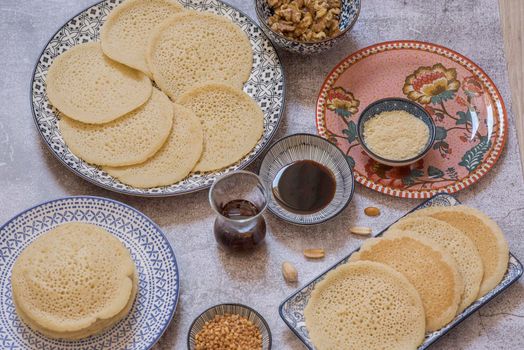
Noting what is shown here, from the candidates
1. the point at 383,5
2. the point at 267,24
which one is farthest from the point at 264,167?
the point at 383,5

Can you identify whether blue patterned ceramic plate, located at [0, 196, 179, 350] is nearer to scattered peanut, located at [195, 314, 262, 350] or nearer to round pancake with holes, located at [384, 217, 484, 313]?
scattered peanut, located at [195, 314, 262, 350]

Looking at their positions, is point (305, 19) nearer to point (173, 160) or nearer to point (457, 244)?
point (173, 160)

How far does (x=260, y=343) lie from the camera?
1780 mm

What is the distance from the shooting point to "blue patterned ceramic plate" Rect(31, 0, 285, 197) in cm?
196

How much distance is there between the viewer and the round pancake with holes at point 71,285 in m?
1.70

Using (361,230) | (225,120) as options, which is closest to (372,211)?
(361,230)

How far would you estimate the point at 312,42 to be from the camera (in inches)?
83.7

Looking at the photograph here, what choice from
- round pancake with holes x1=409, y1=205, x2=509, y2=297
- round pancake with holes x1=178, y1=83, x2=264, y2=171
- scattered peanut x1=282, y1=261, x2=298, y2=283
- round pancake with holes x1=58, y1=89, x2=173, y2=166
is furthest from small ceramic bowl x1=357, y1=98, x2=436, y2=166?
round pancake with holes x1=58, y1=89, x2=173, y2=166

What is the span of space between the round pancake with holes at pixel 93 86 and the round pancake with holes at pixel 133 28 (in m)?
0.03

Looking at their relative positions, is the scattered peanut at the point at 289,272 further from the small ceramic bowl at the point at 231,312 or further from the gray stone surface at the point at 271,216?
the small ceramic bowl at the point at 231,312

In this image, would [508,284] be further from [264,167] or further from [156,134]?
[156,134]

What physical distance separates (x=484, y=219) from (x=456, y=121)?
377 mm

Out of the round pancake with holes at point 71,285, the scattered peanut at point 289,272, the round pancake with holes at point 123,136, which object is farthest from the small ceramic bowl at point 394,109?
the round pancake with holes at point 71,285

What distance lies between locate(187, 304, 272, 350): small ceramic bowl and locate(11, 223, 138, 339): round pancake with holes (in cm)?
17
